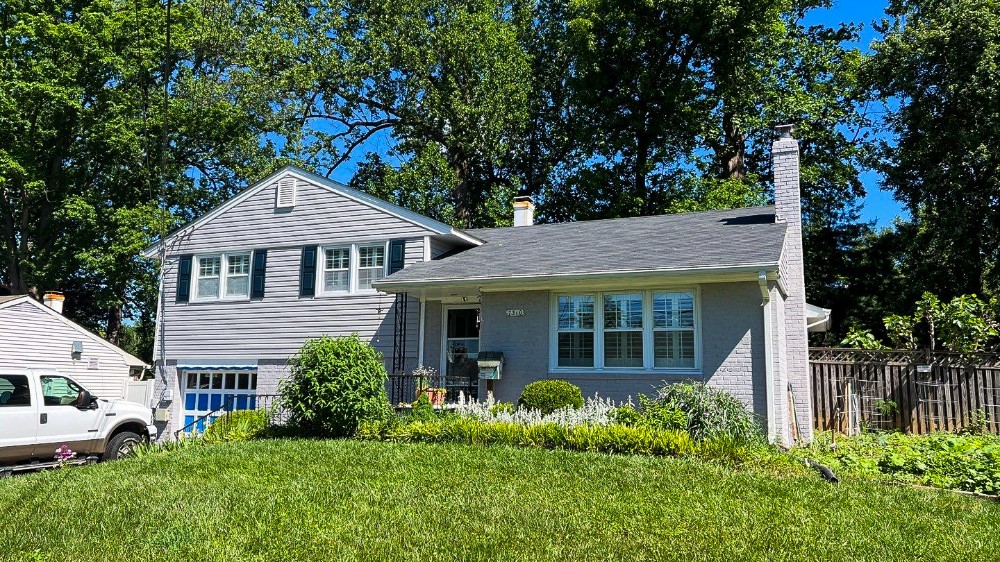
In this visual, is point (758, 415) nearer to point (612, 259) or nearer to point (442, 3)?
point (612, 259)

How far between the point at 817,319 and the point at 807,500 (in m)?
11.6

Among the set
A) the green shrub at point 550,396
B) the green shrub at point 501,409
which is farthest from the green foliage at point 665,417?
the green shrub at point 501,409

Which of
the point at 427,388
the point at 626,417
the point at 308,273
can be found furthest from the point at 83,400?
the point at 626,417

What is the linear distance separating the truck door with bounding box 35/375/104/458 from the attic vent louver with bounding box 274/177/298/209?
7384mm

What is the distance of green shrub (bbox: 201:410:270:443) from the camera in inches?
490

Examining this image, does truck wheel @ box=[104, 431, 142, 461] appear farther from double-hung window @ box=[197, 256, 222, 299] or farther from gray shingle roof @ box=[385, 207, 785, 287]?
double-hung window @ box=[197, 256, 222, 299]

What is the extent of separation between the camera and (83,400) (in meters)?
11.4

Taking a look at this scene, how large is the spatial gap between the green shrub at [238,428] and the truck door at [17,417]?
2513 mm

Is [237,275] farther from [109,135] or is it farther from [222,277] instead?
[109,135]

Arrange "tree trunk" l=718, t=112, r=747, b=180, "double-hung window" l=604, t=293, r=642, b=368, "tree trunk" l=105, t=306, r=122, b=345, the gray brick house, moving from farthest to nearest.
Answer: "tree trunk" l=105, t=306, r=122, b=345 < "tree trunk" l=718, t=112, r=747, b=180 < "double-hung window" l=604, t=293, r=642, b=368 < the gray brick house

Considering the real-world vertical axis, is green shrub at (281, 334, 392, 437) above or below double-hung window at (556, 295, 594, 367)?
below

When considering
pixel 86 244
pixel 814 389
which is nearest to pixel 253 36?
pixel 86 244

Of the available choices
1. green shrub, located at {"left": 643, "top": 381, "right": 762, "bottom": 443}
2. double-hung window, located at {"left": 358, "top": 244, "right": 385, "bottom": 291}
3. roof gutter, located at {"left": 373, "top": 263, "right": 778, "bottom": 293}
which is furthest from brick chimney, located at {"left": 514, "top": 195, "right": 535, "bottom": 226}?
green shrub, located at {"left": 643, "top": 381, "right": 762, "bottom": 443}

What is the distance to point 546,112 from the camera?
29.7 m
